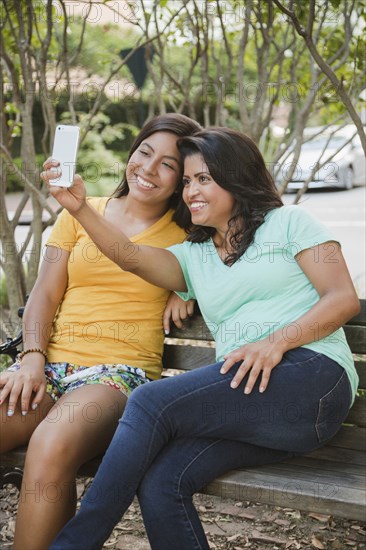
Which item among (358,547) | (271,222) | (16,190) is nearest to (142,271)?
(271,222)

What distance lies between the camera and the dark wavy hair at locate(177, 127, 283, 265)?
2.75 m

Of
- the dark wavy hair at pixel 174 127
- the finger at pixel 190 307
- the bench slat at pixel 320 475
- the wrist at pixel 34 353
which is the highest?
the dark wavy hair at pixel 174 127

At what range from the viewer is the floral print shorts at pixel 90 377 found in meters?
2.77

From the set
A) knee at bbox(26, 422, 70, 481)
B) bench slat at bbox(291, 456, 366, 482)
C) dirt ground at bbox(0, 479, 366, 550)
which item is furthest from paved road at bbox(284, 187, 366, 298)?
knee at bbox(26, 422, 70, 481)

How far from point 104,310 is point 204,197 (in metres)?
0.58

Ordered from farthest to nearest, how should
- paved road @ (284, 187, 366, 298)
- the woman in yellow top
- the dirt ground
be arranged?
1. paved road @ (284, 187, 366, 298)
2. the dirt ground
3. the woman in yellow top

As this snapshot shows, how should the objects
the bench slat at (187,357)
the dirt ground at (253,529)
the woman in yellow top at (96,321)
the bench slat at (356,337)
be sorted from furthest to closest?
1. the dirt ground at (253,529)
2. the bench slat at (187,357)
3. the bench slat at (356,337)
4. the woman in yellow top at (96,321)

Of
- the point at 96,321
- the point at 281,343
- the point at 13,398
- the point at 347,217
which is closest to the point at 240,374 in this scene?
the point at 281,343

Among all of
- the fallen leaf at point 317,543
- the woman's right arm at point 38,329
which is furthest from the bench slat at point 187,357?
the fallen leaf at point 317,543

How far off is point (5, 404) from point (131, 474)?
633mm

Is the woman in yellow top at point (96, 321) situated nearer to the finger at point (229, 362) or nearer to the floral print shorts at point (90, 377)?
the floral print shorts at point (90, 377)

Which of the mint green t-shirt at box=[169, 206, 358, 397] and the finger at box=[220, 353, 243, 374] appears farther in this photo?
the mint green t-shirt at box=[169, 206, 358, 397]

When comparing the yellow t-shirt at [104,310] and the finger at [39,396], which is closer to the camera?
the finger at [39,396]

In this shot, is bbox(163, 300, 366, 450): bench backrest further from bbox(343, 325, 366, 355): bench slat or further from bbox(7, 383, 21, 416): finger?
bbox(7, 383, 21, 416): finger
